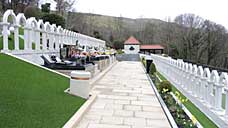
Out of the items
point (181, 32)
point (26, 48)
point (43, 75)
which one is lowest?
point (43, 75)

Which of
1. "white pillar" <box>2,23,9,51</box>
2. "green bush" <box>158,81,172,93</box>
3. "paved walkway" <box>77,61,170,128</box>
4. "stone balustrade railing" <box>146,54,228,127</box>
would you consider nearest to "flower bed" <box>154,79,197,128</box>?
"green bush" <box>158,81,172,93</box>

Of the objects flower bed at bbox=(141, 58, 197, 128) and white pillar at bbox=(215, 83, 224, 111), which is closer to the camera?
flower bed at bbox=(141, 58, 197, 128)

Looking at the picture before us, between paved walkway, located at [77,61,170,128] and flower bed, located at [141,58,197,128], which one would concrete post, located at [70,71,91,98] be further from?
flower bed, located at [141,58,197,128]

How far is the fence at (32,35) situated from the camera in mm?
10469

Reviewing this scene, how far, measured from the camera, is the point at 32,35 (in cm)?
1296

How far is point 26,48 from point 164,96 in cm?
626

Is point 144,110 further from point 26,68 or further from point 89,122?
point 26,68

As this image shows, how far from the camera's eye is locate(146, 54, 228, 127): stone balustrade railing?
634cm

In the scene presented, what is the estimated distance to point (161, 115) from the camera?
21.7 ft

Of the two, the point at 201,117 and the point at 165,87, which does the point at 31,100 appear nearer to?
the point at 201,117

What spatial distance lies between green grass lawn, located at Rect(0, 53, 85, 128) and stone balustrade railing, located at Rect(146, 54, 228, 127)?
10.5 feet

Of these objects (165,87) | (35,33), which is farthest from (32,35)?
(165,87)

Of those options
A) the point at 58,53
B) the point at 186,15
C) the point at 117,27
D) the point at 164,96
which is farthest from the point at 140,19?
the point at 164,96

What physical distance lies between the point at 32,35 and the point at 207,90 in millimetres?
8598
